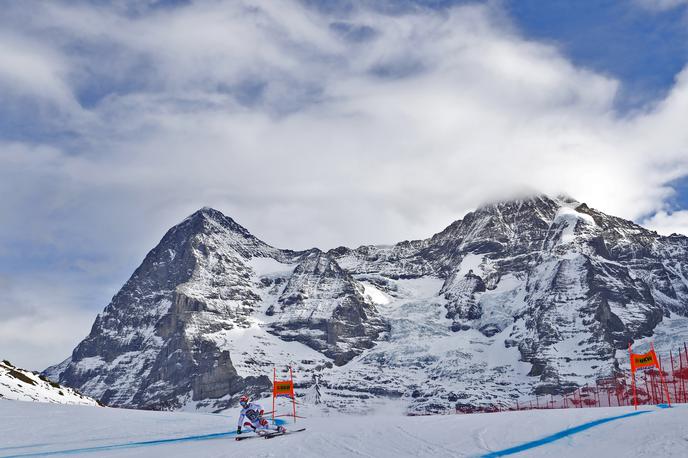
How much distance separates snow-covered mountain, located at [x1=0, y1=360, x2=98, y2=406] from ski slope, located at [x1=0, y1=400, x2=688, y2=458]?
112ft

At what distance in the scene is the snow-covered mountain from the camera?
85375 millimetres

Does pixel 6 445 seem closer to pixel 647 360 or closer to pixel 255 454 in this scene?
pixel 255 454

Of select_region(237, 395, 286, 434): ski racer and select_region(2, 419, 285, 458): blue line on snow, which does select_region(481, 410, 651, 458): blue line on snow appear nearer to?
select_region(237, 395, 286, 434): ski racer

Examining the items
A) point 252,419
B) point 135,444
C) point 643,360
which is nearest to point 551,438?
point 252,419

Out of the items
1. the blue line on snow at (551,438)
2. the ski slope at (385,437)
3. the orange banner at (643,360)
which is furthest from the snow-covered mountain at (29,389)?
the blue line on snow at (551,438)

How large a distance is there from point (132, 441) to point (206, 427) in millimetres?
7603

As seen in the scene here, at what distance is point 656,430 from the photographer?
124 ft

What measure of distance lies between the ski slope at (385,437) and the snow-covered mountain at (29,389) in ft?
112

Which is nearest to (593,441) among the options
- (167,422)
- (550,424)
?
(550,424)

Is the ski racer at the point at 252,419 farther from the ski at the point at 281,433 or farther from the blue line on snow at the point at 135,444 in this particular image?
the blue line on snow at the point at 135,444

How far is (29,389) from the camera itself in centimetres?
9081

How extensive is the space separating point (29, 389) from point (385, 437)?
62.6 metres

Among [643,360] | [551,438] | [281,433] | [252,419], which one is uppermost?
[643,360]

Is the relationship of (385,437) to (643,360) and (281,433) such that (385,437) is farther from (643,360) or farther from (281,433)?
(643,360)
